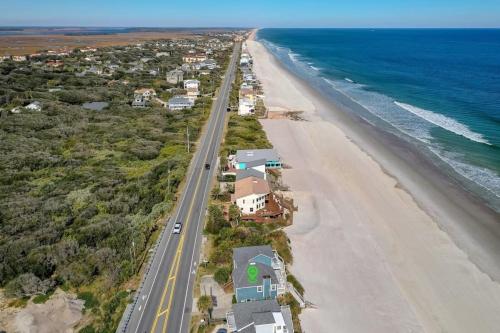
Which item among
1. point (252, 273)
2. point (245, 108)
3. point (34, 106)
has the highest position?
point (245, 108)

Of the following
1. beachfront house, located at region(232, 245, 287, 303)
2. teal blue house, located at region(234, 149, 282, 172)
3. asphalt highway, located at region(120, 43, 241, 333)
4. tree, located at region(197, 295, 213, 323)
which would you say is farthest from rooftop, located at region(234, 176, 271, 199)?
tree, located at region(197, 295, 213, 323)

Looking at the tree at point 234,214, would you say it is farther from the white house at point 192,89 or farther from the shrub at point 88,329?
the white house at point 192,89

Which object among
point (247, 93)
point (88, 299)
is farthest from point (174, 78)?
point (88, 299)

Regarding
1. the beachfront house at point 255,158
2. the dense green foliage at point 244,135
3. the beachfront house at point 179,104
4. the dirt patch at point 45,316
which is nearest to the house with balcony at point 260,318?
the dirt patch at point 45,316

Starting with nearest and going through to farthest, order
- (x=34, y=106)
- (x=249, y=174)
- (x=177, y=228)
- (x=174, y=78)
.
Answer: (x=177, y=228) → (x=249, y=174) → (x=34, y=106) → (x=174, y=78)

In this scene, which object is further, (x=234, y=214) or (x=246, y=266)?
(x=234, y=214)

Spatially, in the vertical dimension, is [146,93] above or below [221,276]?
above

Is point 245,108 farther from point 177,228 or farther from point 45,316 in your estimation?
point 45,316

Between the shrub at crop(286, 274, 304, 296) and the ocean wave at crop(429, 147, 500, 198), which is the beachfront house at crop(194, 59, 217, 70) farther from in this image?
the shrub at crop(286, 274, 304, 296)
